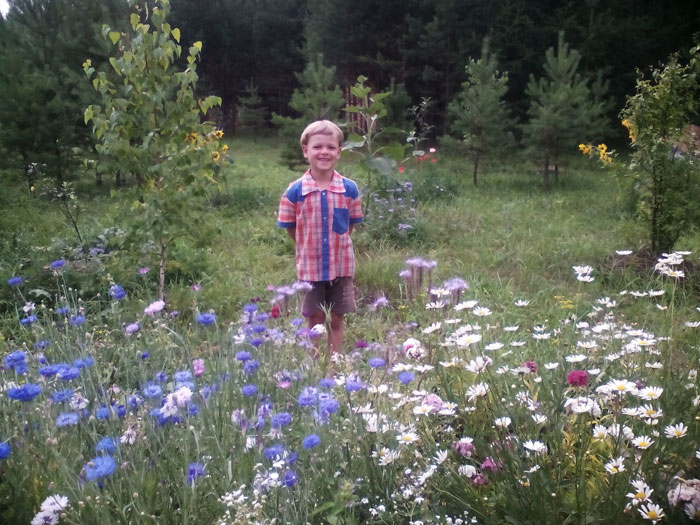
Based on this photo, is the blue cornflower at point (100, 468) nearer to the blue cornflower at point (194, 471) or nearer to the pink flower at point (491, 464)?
the blue cornflower at point (194, 471)

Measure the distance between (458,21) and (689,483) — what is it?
1557cm

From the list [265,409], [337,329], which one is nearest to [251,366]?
[265,409]

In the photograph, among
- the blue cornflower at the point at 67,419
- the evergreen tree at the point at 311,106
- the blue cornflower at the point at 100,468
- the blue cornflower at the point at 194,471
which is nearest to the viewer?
the blue cornflower at the point at 100,468

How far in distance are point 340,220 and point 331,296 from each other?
0.41 metres

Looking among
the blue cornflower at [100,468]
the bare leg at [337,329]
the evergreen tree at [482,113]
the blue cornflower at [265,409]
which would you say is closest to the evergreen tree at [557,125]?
the evergreen tree at [482,113]

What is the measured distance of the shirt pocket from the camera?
298 cm

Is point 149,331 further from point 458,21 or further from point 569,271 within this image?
point 458,21

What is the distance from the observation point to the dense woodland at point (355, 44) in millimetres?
8578

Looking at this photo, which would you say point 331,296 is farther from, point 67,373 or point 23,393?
point 23,393

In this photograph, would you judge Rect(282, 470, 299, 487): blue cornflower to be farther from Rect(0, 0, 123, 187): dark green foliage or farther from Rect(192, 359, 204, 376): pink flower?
Rect(0, 0, 123, 187): dark green foliage

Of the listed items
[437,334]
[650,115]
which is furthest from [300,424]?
[650,115]

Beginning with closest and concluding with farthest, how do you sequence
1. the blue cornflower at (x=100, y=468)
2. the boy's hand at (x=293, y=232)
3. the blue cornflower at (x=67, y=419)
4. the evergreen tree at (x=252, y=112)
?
the blue cornflower at (x=100, y=468) < the blue cornflower at (x=67, y=419) < the boy's hand at (x=293, y=232) < the evergreen tree at (x=252, y=112)

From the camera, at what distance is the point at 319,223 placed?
2.95 meters

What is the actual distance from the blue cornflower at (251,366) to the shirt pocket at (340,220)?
1.32 meters
